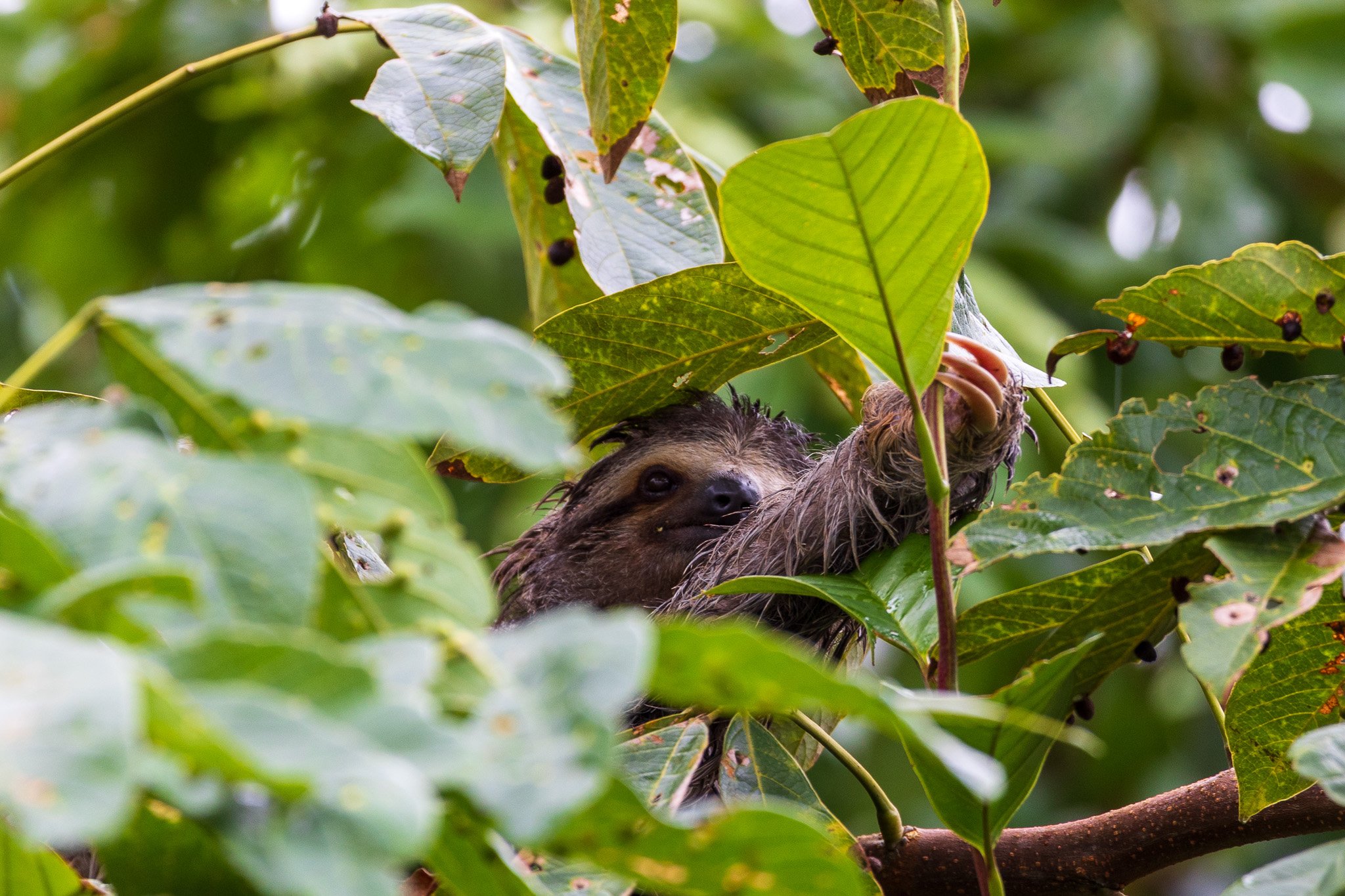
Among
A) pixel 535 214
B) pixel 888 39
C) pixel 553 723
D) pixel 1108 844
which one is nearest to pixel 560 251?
pixel 535 214

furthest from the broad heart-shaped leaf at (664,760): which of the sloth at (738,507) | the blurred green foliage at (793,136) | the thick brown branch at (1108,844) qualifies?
the blurred green foliage at (793,136)

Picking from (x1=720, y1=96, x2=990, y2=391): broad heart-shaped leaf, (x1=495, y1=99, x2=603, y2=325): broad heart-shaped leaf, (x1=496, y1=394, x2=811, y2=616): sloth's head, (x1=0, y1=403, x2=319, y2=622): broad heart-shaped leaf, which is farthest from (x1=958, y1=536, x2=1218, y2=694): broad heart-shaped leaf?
(x1=496, y1=394, x2=811, y2=616): sloth's head

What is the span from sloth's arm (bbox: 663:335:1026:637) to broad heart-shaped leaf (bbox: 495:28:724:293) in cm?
32

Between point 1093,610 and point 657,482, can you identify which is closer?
point 1093,610

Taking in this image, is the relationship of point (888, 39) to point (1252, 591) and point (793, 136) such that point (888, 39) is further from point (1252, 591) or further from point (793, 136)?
point (793, 136)

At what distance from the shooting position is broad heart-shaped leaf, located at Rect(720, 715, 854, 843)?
4.07 feet

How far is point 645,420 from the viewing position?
7.65 feet

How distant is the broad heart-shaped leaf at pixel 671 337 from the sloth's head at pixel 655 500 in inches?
29.9

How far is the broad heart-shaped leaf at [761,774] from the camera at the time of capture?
4.07 ft

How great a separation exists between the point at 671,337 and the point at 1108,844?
70cm

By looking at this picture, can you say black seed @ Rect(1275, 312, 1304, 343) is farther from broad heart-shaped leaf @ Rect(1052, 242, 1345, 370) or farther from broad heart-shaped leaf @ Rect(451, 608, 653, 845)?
broad heart-shaped leaf @ Rect(451, 608, 653, 845)

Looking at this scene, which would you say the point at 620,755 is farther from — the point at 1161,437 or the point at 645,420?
the point at 645,420

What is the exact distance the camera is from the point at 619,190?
1.43 metres

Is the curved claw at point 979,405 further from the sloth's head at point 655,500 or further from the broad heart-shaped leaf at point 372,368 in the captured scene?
the sloth's head at point 655,500
